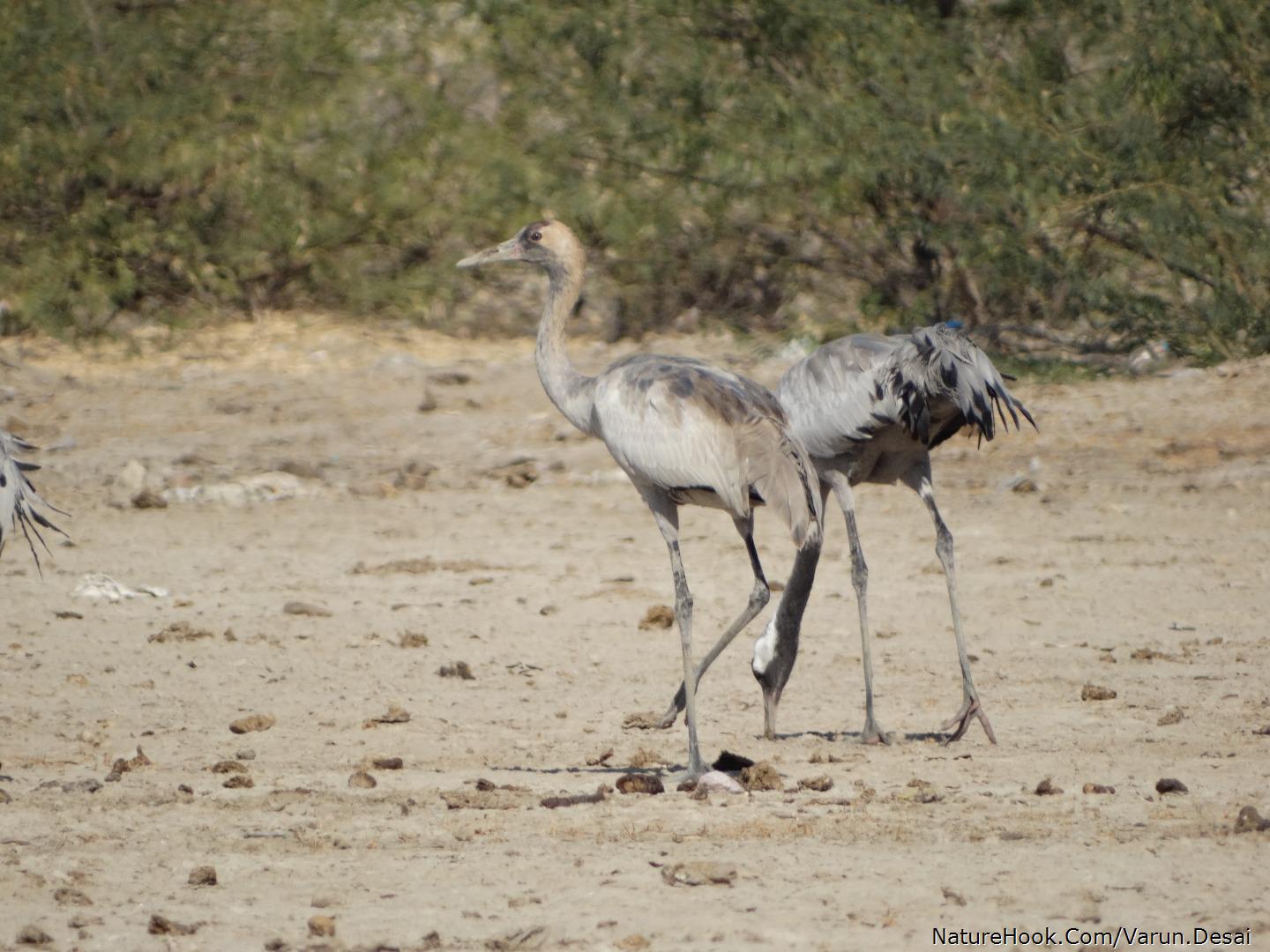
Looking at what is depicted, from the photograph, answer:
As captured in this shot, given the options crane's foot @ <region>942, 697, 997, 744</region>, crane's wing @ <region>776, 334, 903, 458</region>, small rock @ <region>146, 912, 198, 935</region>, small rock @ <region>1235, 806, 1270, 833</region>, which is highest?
crane's wing @ <region>776, 334, 903, 458</region>

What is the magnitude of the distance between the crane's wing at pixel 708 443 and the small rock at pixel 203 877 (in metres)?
2.17

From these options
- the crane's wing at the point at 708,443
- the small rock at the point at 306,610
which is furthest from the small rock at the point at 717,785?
the small rock at the point at 306,610

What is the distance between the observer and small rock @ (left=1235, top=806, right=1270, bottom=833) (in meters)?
5.40

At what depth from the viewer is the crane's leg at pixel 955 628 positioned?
6.95m

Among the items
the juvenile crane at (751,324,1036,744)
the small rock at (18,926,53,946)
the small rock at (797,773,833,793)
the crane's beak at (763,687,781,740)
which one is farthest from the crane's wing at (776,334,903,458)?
the small rock at (18,926,53,946)

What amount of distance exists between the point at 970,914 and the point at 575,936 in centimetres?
92

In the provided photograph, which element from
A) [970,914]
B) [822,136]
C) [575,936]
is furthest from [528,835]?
[822,136]

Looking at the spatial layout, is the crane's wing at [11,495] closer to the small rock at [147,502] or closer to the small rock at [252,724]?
the small rock at [252,724]

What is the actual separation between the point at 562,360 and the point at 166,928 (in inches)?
129

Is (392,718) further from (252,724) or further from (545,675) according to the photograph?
(545,675)

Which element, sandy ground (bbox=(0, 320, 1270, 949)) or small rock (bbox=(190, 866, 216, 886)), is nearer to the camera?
sandy ground (bbox=(0, 320, 1270, 949))

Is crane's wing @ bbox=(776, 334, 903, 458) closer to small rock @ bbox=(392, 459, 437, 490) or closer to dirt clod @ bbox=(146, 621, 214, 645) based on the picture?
dirt clod @ bbox=(146, 621, 214, 645)

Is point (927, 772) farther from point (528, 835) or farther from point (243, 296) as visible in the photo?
point (243, 296)

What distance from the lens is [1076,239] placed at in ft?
46.9
